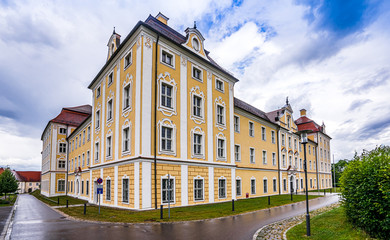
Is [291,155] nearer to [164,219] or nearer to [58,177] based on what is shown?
[164,219]

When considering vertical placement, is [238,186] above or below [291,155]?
below

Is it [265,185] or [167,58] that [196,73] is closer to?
[167,58]

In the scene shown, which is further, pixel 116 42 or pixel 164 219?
pixel 116 42

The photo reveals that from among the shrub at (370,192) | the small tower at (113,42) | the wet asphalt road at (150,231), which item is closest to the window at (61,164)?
the small tower at (113,42)

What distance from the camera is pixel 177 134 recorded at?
1912 cm

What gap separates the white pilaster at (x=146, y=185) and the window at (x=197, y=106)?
268 inches

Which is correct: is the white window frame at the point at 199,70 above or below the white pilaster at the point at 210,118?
above

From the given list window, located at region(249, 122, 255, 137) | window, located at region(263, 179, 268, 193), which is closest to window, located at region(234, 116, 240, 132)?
window, located at region(249, 122, 255, 137)

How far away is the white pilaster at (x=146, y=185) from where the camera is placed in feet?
52.3

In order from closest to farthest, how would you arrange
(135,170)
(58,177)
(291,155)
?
(135,170) < (291,155) < (58,177)

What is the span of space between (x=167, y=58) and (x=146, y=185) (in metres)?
9.87

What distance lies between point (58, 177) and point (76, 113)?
12.2 metres

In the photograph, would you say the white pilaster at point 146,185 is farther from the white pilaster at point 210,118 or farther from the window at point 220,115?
the window at point 220,115

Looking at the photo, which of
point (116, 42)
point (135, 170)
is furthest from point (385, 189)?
point (116, 42)
